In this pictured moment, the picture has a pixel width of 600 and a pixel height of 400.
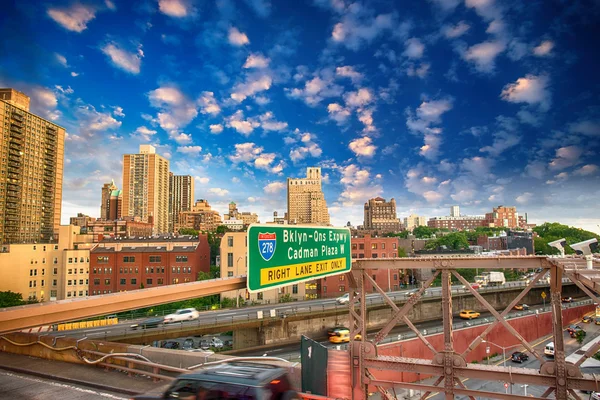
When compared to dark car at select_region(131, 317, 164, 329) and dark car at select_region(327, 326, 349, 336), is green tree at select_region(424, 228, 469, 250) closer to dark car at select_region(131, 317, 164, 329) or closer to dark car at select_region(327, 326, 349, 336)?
dark car at select_region(327, 326, 349, 336)

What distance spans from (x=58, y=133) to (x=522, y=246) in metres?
170

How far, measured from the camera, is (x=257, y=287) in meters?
6.17

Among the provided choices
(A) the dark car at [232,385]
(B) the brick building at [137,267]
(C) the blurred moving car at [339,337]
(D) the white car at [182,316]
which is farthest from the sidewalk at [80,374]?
(B) the brick building at [137,267]

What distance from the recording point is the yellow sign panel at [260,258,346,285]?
646 cm

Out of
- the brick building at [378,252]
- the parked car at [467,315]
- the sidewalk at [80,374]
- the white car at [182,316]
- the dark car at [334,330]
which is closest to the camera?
the sidewalk at [80,374]

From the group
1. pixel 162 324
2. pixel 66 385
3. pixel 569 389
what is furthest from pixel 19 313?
pixel 162 324

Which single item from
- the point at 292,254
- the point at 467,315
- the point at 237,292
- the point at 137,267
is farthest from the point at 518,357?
the point at 137,267

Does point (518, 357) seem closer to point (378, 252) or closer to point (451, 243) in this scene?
point (378, 252)

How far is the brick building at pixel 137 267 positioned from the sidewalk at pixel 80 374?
53.5 metres

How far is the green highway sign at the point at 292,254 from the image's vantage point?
6.23 metres

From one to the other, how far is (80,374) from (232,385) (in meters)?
7.44

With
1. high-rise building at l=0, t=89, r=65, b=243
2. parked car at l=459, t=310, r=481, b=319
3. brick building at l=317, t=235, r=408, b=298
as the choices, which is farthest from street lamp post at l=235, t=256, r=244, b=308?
high-rise building at l=0, t=89, r=65, b=243

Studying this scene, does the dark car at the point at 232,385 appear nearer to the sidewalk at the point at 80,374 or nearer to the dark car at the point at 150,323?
the sidewalk at the point at 80,374

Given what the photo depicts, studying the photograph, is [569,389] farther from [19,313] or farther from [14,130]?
[14,130]
